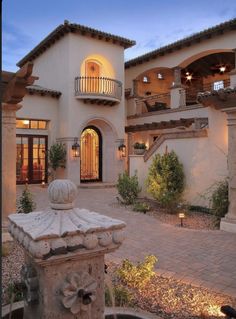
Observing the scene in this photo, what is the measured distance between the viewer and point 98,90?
17312mm

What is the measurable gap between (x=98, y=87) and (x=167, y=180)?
943 cm

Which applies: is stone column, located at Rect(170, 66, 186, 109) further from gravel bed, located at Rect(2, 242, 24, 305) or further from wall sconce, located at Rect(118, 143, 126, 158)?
gravel bed, located at Rect(2, 242, 24, 305)

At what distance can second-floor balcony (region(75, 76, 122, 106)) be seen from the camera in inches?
634

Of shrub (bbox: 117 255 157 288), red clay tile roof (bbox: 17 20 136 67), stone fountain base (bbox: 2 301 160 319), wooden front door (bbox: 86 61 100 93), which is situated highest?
red clay tile roof (bbox: 17 20 136 67)

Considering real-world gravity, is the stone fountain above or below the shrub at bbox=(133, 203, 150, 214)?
above

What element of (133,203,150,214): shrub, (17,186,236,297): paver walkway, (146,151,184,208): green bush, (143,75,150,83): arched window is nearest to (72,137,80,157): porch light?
(146,151,184,208): green bush

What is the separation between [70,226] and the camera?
1.65 metres

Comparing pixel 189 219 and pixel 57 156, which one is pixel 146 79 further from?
pixel 189 219

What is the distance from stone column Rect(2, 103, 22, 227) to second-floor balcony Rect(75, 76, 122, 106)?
9.97m

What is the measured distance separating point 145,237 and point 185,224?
69.2 inches

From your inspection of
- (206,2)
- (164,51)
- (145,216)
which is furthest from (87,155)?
(206,2)

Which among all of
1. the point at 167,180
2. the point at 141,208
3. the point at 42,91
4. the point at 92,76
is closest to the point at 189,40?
the point at 92,76

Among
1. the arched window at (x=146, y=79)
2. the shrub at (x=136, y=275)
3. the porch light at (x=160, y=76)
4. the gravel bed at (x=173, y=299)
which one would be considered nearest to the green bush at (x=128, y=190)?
the gravel bed at (x=173, y=299)

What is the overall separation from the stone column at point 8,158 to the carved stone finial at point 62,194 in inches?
188
